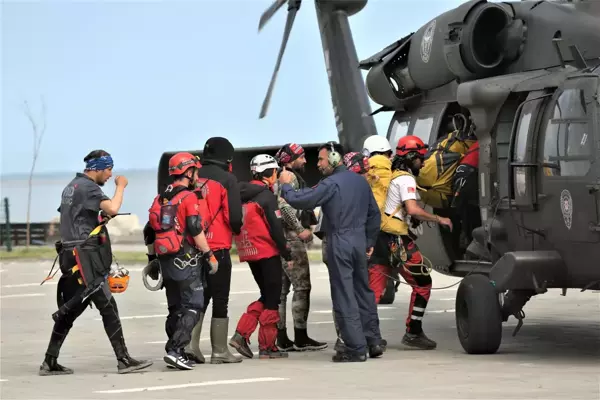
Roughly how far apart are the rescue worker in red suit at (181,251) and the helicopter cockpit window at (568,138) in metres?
3.19

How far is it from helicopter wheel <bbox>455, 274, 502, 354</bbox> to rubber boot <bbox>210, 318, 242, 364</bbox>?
7.50ft

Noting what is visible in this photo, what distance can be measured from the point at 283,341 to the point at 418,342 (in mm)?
1380

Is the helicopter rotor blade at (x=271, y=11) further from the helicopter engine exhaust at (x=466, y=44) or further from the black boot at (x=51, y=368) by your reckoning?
the black boot at (x=51, y=368)

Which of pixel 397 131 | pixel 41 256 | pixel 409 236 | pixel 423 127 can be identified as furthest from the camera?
pixel 41 256

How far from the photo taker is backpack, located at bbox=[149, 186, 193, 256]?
11664 mm

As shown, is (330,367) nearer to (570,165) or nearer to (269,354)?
(269,354)

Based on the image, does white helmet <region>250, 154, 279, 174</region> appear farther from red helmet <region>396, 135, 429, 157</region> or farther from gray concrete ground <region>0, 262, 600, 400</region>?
gray concrete ground <region>0, 262, 600, 400</region>

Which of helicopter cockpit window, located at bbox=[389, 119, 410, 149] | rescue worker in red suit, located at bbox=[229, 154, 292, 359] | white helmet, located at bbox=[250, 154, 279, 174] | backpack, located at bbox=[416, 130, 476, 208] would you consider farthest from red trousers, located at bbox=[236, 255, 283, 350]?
helicopter cockpit window, located at bbox=[389, 119, 410, 149]

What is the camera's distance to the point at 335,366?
471 inches

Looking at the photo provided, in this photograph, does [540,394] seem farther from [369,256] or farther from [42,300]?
[42,300]

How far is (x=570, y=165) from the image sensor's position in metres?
11.7

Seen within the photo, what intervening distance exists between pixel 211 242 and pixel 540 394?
3686mm

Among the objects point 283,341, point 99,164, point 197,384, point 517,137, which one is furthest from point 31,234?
point 197,384

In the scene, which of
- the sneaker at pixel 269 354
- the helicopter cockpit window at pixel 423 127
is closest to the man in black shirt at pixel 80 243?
the sneaker at pixel 269 354
